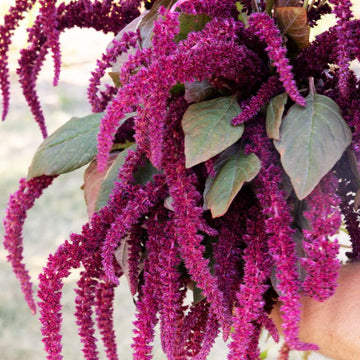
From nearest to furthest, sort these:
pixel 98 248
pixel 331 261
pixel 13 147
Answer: pixel 331 261 < pixel 98 248 < pixel 13 147

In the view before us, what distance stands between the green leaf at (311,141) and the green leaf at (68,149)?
0.62ft

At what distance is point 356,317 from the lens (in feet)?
→ 1.26

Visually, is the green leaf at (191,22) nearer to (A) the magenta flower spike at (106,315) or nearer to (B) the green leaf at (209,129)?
(B) the green leaf at (209,129)

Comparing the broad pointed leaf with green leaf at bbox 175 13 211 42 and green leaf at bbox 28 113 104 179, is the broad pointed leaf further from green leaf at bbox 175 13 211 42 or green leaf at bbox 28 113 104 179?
green leaf at bbox 28 113 104 179

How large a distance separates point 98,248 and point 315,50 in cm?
23

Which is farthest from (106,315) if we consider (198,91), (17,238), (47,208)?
(47,208)

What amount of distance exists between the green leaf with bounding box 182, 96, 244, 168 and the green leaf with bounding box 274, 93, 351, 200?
0.04 m

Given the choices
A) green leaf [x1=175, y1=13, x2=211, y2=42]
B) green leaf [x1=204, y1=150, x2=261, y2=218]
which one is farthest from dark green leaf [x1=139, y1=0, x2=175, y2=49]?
green leaf [x1=204, y1=150, x2=261, y2=218]

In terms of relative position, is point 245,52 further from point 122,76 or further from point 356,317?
point 356,317

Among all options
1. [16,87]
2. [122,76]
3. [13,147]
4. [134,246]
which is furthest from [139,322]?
[16,87]

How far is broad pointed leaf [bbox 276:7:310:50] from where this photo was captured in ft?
1.25

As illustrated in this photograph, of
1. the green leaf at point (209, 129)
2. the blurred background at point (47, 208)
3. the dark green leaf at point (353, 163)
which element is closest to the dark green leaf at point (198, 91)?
the green leaf at point (209, 129)

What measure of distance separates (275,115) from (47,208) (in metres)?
1.24

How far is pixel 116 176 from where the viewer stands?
45cm
